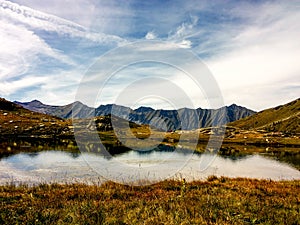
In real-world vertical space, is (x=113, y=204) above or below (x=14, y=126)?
below

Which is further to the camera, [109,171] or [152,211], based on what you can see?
[109,171]

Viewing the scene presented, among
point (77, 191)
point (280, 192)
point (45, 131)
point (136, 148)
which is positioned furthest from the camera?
point (45, 131)

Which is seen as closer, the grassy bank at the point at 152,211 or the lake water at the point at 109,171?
the grassy bank at the point at 152,211

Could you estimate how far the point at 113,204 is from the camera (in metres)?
12.1

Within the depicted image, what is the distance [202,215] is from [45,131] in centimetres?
11407

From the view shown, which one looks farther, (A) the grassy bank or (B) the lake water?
(B) the lake water

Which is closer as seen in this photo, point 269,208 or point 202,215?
point 202,215

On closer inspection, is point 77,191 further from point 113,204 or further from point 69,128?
point 69,128

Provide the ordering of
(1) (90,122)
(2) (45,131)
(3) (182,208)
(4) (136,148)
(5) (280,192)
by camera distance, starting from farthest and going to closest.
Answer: (1) (90,122) → (2) (45,131) → (4) (136,148) → (5) (280,192) → (3) (182,208)

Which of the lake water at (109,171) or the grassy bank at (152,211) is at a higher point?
the grassy bank at (152,211)

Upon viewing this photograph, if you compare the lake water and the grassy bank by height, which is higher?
the grassy bank

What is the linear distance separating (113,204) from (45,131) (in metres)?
111

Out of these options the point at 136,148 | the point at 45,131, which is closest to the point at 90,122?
the point at 45,131

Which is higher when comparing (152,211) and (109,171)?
(152,211)
